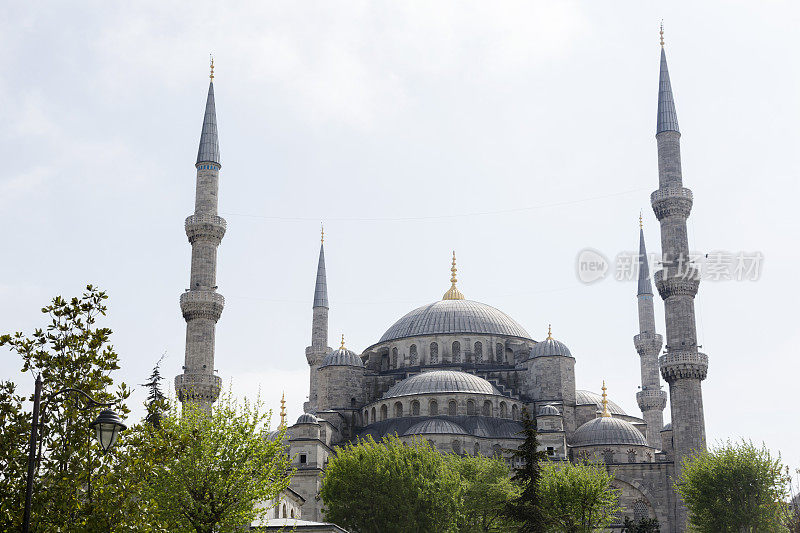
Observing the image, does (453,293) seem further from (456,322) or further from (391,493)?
(391,493)

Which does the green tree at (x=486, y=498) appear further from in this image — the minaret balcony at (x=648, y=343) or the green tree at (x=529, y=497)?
the minaret balcony at (x=648, y=343)

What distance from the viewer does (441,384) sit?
51562mm

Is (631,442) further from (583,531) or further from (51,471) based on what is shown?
(51,471)

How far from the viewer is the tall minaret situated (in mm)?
63562

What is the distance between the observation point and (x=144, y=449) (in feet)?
48.1

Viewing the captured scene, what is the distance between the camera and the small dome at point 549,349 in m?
55.8

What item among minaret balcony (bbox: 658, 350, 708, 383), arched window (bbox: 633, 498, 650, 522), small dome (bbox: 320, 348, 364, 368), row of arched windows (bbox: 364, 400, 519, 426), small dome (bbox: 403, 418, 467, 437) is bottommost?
arched window (bbox: 633, 498, 650, 522)

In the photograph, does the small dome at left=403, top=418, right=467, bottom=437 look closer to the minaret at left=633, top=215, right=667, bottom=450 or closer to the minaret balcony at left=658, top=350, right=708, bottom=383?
the minaret balcony at left=658, top=350, right=708, bottom=383

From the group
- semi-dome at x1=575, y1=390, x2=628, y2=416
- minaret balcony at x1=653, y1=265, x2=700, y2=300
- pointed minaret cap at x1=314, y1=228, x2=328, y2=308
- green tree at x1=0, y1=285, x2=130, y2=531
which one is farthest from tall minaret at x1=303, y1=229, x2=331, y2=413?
green tree at x1=0, y1=285, x2=130, y2=531

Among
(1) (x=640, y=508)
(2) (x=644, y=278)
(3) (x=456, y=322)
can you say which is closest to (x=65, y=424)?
(1) (x=640, y=508)

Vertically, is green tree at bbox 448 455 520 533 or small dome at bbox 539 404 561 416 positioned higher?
small dome at bbox 539 404 561 416

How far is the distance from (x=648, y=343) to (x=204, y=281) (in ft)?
96.4

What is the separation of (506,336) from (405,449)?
2526 centimetres

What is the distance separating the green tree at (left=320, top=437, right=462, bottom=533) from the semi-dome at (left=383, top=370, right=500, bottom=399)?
52.5 feet
